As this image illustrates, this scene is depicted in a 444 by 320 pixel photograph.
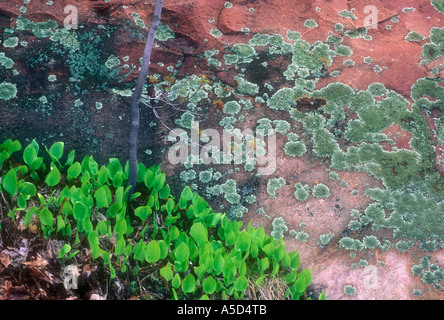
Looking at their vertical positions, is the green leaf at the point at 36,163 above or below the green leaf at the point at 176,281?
above

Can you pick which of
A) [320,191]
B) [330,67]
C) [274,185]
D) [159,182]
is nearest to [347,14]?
[330,67]

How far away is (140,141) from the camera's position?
461 cm

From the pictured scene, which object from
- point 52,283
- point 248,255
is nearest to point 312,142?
point 248,255

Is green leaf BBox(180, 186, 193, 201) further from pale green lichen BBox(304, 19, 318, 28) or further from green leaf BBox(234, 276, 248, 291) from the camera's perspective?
pale green lichen BBox(304, 19, 318, 28)

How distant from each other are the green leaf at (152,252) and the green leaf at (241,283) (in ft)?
2.35

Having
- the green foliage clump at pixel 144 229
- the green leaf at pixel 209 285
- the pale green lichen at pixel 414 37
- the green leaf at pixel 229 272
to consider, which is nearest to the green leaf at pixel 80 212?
the green foliage clump at pixel 144 229

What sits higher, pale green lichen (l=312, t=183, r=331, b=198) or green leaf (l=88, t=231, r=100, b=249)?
green leaf (l=88, t=231, r=100, b=249)

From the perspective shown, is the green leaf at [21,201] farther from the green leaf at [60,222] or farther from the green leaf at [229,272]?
the green leaf at [229,272]

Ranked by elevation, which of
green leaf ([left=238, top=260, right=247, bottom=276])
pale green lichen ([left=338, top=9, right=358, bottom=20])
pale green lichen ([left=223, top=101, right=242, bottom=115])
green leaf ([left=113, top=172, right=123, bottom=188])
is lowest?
green leaf ([left=238, top=260, right=247, bottom=276])

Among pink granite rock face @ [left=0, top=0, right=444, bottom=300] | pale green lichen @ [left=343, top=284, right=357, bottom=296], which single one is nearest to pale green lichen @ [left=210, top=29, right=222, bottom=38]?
pink granite rock face @ [left=0, top=0, right=444, bottom=300]

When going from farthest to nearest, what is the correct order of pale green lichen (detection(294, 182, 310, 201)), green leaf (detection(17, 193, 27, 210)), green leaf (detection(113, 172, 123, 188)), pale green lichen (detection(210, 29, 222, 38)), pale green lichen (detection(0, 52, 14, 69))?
pale green lichen (detection(210, 29, 222, 38)) < pale green lichen (detection(0, 52, 14, 69)) < pale green lichen (detection(294, 182, 310, 201)) < green leaf (detection(113, 172, 123, 188)) < green leaf (detection(17, 193, 27, 210))

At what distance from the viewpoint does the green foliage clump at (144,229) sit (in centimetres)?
340

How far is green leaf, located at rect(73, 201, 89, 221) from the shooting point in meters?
3.50

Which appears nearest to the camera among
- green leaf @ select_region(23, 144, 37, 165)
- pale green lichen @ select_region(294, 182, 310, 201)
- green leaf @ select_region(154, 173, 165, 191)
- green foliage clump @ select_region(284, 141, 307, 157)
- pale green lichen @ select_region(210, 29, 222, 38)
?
green leaf @ select_region(23, 144, 37, 165)
